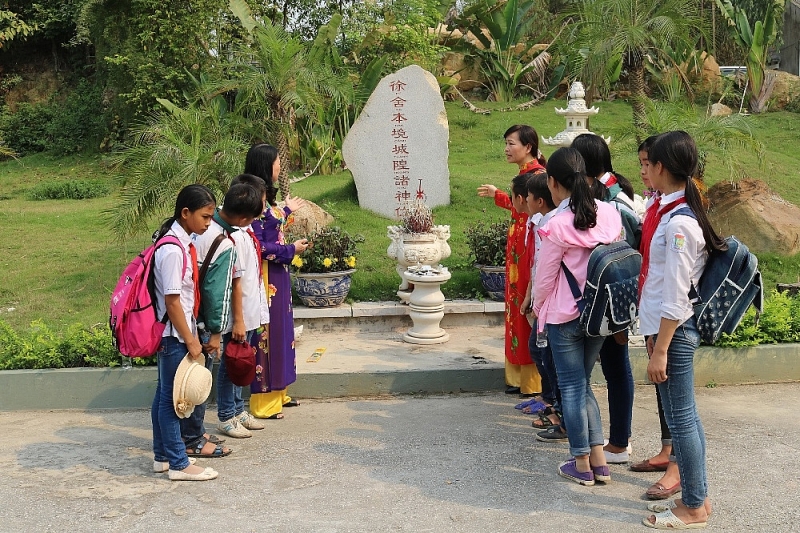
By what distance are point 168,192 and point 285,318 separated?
251 centimetres

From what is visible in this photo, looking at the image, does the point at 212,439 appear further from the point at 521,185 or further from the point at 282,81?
the point at 282,81

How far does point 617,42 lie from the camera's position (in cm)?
963

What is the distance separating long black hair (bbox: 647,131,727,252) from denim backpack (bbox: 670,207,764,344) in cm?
4

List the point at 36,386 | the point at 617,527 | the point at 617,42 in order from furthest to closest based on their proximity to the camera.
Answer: the point at 617,42, the point at 36,386, the point at 617,527

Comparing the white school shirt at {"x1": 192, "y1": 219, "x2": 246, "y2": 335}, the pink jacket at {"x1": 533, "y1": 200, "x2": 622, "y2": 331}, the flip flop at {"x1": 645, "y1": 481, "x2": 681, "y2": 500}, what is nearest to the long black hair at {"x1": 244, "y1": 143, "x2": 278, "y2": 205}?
the white school shirt at {"x1": 192, "y1": 219, "x2": 246, "y2": 335}

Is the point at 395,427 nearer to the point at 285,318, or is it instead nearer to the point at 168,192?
the point at 285,318

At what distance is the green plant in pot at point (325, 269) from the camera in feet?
22.1

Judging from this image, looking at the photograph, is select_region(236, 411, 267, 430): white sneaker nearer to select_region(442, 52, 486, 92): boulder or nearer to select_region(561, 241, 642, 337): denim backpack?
select_region(561, 241, 642, 337): denim backpack

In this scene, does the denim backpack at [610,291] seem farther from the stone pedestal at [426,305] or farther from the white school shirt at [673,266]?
the stone pedestal at [426,305]

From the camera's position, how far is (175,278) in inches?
154

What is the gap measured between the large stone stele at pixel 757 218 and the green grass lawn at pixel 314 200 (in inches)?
8.2

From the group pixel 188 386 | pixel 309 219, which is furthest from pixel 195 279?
pixel 309 219

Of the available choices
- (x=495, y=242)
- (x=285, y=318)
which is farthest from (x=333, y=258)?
(x=285, y=318)

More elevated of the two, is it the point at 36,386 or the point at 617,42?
the point at 617,42
